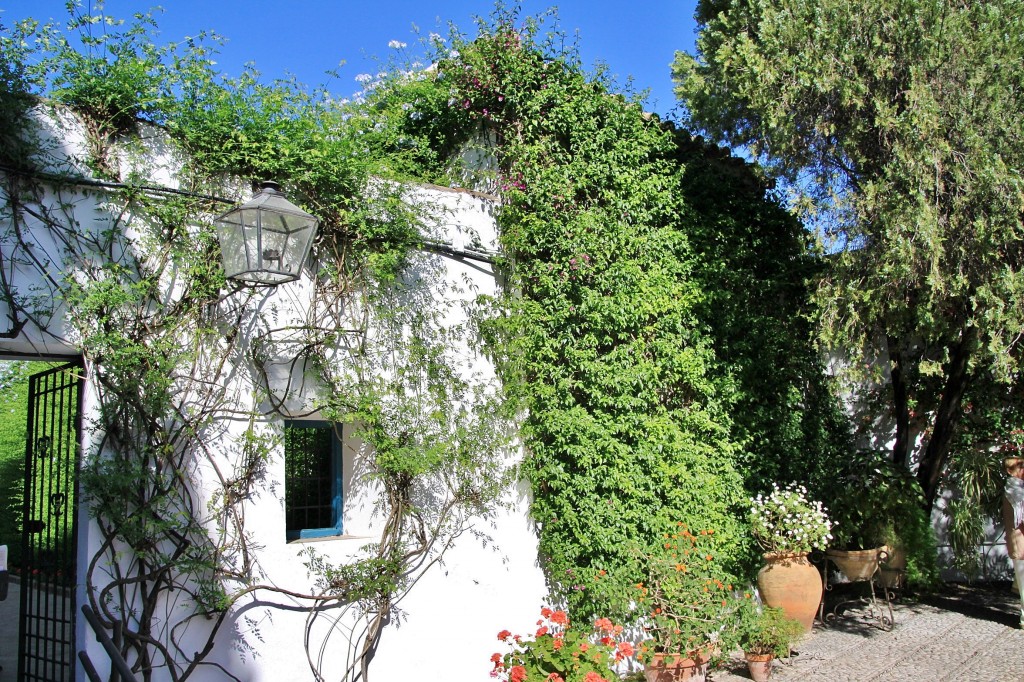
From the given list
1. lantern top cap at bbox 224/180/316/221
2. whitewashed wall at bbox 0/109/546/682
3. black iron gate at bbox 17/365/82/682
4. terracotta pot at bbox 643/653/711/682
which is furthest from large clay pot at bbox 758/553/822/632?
black iron gate at bbox 17/365/82/682

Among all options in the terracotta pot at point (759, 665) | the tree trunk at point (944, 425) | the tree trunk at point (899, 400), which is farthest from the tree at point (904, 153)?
the terracotta pot at point (759, 665)

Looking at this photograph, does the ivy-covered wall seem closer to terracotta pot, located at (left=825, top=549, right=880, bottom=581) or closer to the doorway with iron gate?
the doorway with iron gate

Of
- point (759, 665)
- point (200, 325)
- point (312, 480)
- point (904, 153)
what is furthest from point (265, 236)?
point (904, 153)

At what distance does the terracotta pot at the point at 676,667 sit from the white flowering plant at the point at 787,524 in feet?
5.04

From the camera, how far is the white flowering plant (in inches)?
261

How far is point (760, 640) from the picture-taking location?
19.0ft

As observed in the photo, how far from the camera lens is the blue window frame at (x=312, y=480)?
5.41 metres

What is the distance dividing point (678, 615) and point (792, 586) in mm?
1550

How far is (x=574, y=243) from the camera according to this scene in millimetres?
6297

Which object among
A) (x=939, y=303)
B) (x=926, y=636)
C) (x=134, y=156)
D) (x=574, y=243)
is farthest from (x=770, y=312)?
(x=134, y=156)

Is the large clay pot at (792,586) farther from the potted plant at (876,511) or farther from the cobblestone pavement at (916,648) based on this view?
the potted plant at (876,511)

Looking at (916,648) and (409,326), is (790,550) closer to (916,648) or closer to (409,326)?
(916,648)

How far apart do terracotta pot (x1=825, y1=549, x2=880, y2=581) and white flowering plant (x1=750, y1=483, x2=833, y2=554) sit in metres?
0.46

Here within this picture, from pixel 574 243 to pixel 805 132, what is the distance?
8.79 ft
